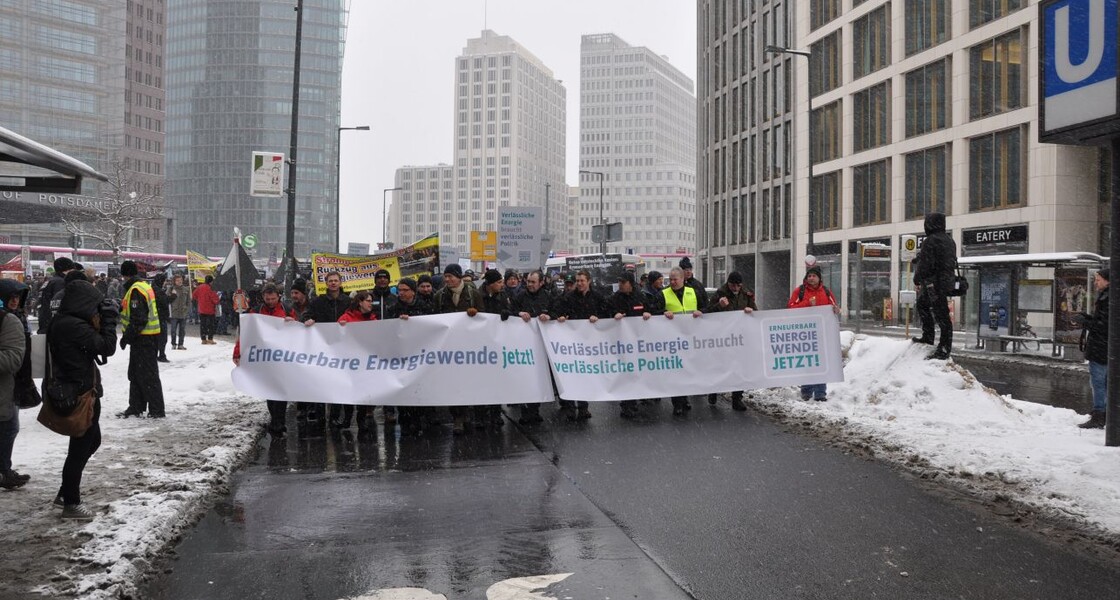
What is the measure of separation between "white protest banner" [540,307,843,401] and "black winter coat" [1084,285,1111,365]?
276cm

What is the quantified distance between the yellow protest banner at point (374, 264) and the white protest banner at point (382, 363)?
6.95 metres

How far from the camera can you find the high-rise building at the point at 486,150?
168250 millimetres

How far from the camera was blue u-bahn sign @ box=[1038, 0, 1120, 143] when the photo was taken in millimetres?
8094

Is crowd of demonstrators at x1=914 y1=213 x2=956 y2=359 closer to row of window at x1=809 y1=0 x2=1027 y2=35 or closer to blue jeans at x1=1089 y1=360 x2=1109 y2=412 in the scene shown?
blue jeans at x1=1089 y1=360 x2=1109 y2=412

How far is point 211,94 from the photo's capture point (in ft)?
430

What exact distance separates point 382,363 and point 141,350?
10.4 ft

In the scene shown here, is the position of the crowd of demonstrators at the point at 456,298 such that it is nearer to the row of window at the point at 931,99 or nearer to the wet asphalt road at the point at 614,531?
Result: the wet asphalt road at the point at 614,531

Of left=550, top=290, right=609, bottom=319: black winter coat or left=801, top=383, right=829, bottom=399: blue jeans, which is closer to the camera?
left=550, top=290, right=609, bottom=319: black winter coat

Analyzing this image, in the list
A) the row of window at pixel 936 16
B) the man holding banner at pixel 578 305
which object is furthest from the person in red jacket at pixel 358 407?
the row of window at pixel 936 16

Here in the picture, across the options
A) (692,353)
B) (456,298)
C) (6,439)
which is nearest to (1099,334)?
(692,353)

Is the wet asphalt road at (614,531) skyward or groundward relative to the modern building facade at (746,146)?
groundward

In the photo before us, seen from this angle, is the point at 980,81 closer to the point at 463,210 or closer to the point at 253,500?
the point at 253,500

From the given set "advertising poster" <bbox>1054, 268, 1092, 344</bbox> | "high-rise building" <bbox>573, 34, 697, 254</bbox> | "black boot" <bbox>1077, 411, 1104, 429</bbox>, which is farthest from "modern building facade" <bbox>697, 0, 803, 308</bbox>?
"high-rise building" <bbox>573, 34, 697, 254</bbox>

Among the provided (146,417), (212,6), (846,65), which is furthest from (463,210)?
(146,417)
